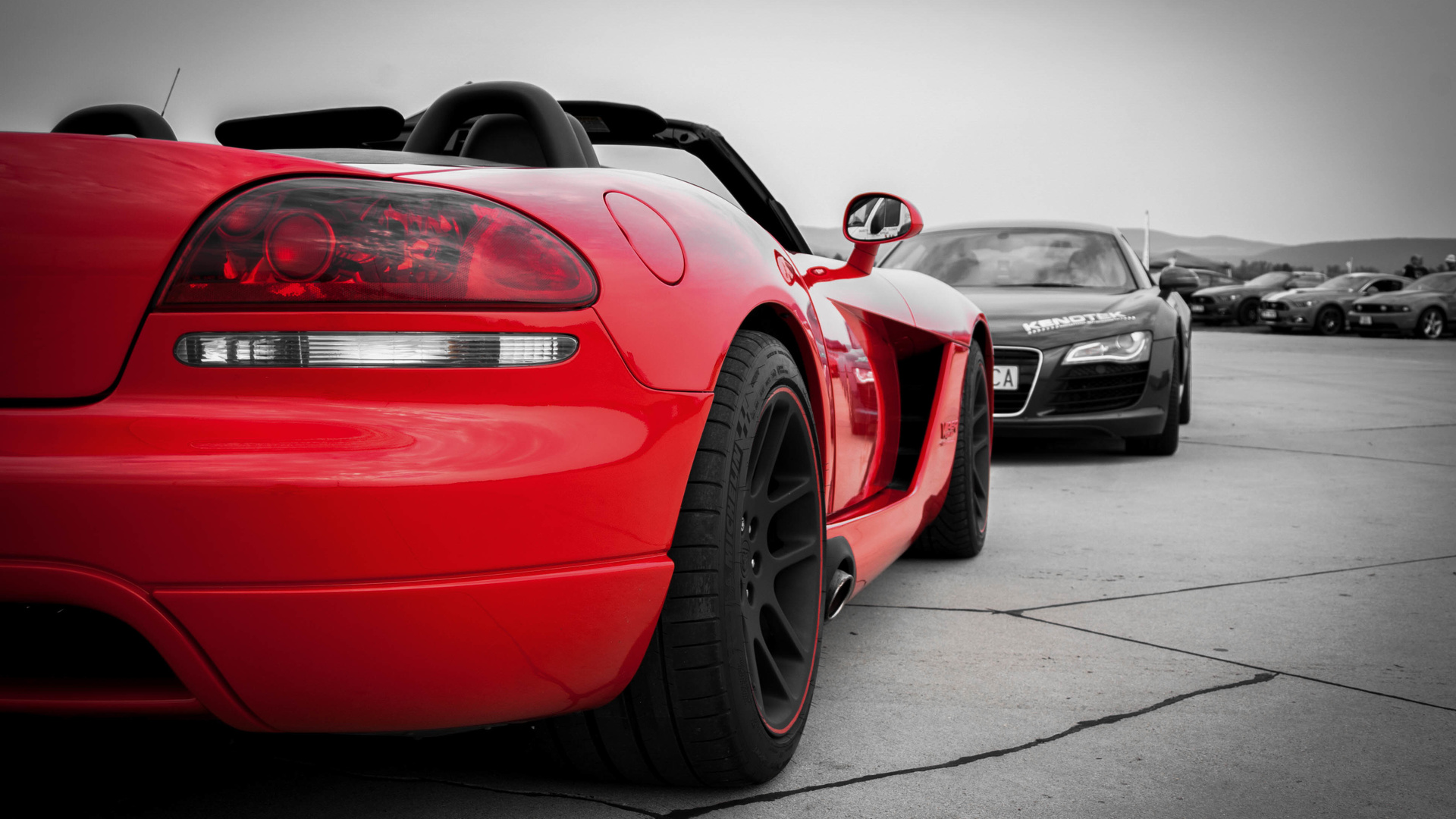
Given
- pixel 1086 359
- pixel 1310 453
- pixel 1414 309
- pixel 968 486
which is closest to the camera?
pixel 968 486

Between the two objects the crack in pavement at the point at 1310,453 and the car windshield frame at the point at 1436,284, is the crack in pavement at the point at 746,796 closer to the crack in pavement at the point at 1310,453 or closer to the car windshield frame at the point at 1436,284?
the crack in pavement at the point at 1310,453

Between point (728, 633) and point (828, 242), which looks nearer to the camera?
point (728, 633)

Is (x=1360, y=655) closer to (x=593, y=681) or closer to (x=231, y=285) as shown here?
(x=593, y=681)

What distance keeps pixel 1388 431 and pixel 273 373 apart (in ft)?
26.9

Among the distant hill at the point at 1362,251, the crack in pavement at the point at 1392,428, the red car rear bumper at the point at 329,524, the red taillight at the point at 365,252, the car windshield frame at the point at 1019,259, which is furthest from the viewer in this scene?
the distant hill at the point at 1362,251

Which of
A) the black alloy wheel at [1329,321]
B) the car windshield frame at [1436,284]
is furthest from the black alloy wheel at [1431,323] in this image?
the black alloy wheel at [1329,321]

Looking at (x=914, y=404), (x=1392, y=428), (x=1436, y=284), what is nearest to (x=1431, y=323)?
(x=1436, y=284)

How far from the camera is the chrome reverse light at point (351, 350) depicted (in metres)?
1.47

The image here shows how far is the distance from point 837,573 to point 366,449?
1.26m

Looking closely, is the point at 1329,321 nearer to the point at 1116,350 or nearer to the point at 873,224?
the point at 1116,350

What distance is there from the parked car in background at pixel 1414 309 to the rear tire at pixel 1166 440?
2006cm

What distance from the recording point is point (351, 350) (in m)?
1.49

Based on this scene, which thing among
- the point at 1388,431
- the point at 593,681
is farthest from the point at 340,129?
the point at 1388,431

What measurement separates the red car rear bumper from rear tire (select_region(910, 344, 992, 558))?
2281 millimetres
